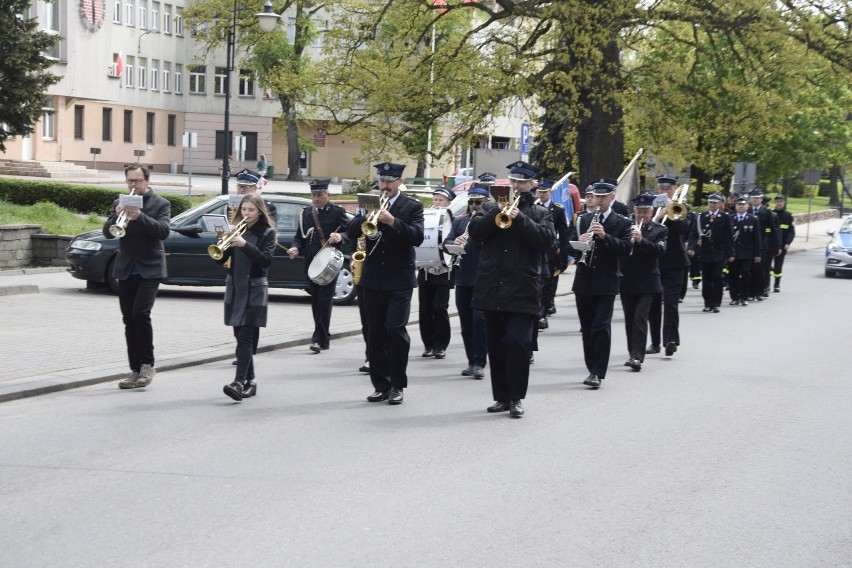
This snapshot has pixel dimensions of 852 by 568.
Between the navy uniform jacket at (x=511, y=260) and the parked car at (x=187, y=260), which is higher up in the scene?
the navy uniform jacket at (x=511, y=260)

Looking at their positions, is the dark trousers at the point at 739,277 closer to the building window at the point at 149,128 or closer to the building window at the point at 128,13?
the building window at the point at 128,13

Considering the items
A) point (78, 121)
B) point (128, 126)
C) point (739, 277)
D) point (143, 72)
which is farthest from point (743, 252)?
point (143, 72)

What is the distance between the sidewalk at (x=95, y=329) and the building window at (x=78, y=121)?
43.5m

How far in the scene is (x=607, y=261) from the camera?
500 inches

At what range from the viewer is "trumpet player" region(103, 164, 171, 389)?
37.2 ft

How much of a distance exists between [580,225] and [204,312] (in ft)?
21.4

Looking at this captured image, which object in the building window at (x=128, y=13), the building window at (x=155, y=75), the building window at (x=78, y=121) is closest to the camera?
the building window at (x=78, y=121)

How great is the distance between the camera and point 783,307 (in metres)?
24.0

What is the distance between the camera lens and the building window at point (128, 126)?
70000 millimetres

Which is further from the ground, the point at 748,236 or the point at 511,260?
the point at 511,260

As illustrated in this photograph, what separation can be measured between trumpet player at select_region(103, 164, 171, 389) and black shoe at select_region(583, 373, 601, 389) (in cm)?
390

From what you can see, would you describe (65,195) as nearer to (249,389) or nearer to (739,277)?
(739,277)

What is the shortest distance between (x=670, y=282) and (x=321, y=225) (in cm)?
424

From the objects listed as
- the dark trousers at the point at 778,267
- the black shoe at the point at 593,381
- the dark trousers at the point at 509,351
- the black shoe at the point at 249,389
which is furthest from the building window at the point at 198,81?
the dark trousers at the point at 509,351
